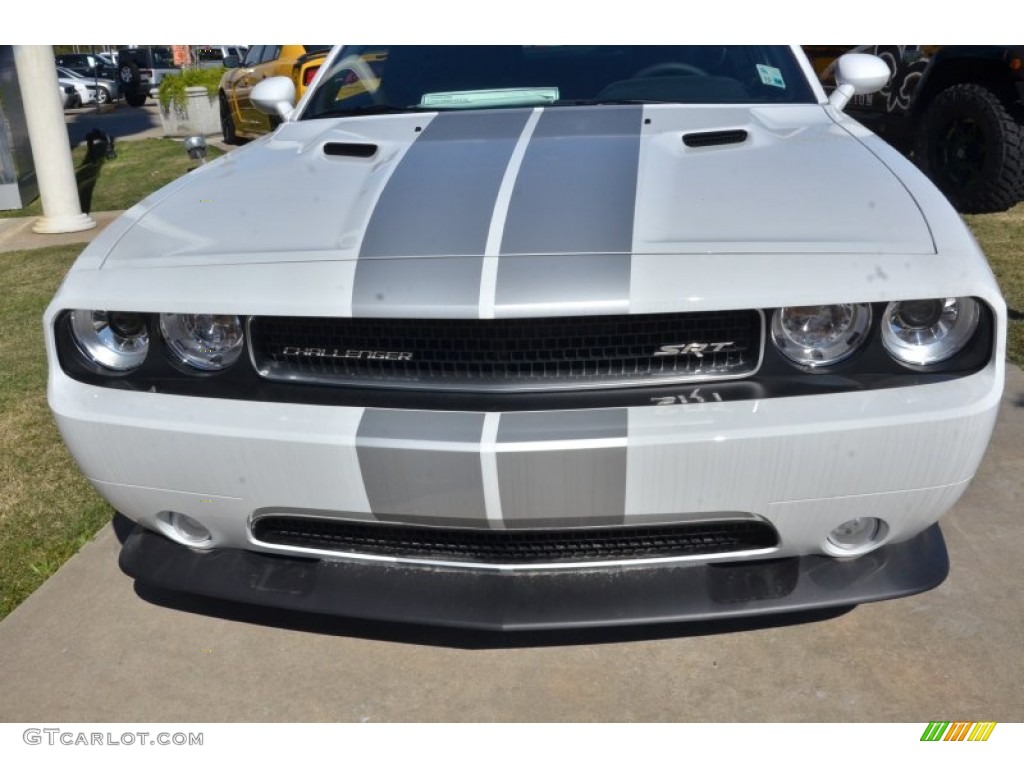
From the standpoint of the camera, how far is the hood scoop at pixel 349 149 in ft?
8.68

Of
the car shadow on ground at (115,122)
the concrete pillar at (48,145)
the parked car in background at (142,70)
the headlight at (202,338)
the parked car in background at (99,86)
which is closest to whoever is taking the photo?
the headlight at (202,338)

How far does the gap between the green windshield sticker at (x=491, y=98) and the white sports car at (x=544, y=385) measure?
673 millimetres

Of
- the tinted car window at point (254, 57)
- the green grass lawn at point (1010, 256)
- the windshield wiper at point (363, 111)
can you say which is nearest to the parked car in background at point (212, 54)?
the tinted car window at point (254, 57)

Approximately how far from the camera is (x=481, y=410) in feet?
6.36

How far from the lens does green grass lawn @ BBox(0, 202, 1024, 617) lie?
3004 mm

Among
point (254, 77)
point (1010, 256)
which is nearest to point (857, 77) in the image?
point (1010, 256)

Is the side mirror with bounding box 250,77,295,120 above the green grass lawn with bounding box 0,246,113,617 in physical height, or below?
above

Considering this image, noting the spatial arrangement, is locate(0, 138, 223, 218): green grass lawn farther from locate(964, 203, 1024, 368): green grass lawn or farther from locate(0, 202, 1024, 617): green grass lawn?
locate(964, 203, 1024, 368): green grass lawn

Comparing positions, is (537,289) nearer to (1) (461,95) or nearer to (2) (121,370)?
(2) (121,370)

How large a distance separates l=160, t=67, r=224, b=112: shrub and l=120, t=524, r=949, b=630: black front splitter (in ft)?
48.7

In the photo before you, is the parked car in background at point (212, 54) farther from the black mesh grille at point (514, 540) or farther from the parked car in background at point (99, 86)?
the black mesh grille at point (514, 540)

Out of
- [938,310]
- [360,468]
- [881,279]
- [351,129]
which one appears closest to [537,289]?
[360,468]

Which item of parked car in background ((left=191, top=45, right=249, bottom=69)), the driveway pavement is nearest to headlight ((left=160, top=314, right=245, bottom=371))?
the driveway pavement

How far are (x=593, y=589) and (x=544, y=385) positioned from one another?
0.45 metres
